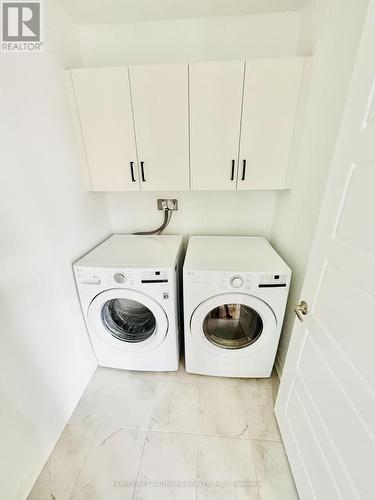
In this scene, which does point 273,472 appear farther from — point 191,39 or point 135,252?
point 191,39

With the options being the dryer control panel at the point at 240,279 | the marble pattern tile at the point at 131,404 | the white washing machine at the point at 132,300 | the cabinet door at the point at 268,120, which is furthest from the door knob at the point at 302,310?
the marble pattern tile at the point at 131,404

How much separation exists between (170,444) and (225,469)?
12.8 inches

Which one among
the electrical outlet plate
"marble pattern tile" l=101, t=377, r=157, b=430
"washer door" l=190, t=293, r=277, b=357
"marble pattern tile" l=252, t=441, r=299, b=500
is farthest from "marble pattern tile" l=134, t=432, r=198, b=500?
the electrical outlet plate

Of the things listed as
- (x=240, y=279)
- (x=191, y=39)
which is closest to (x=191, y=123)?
(x=191, y=39)

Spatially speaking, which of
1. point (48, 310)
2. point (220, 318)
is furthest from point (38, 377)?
point (220, 318)

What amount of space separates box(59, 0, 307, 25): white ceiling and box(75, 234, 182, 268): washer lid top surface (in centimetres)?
147

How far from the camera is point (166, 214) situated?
71.0 inches

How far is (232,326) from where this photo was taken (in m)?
1.55

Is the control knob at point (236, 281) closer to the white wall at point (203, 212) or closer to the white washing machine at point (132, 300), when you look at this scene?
the white washing machine at point (132, 300)

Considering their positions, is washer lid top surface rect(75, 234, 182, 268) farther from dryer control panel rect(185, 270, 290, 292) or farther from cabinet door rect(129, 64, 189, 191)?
cabinet door rect(129, 64, 189, 191)

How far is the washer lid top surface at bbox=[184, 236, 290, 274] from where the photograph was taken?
4.14ft

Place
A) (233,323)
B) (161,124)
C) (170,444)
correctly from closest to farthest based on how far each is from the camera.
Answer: (170,444) → (161,124) → (233,323)

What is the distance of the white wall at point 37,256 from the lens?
93cm

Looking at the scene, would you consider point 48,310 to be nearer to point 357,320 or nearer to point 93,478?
point 93,478
